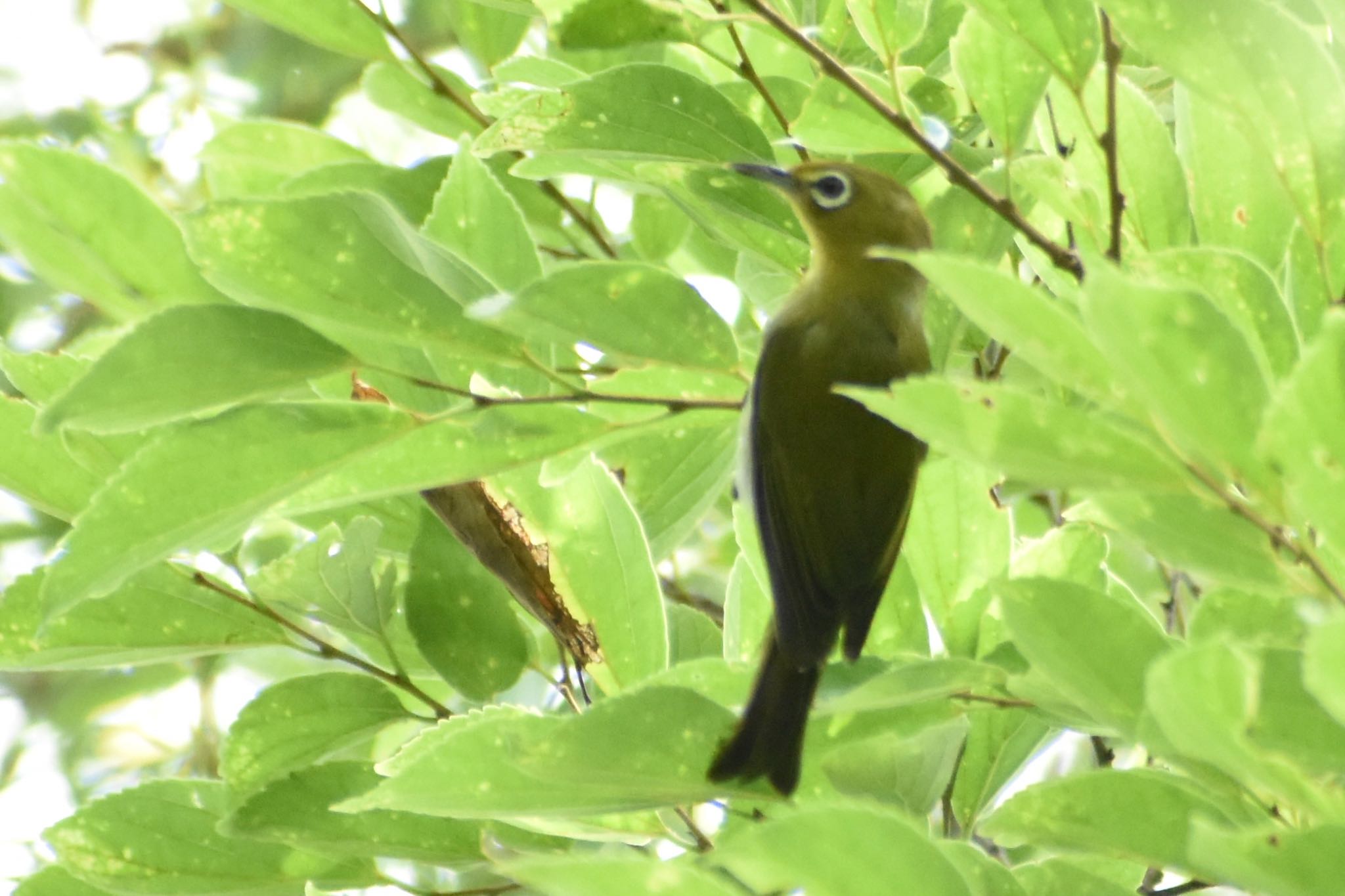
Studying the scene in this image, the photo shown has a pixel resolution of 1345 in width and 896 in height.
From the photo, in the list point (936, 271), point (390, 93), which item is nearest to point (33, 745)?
point (390, 93)

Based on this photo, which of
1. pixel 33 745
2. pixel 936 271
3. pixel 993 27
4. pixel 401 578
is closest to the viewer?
pixel 936 271

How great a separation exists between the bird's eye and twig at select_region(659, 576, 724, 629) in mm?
500

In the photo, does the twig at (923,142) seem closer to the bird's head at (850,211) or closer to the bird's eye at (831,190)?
the bird's head at (850,211)

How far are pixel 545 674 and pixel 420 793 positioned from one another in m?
0.48

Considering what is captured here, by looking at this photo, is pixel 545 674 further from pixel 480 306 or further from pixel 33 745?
pixel 33 745

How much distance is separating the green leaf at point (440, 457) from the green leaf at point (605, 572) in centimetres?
20

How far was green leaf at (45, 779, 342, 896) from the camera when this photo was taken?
1.31 meters

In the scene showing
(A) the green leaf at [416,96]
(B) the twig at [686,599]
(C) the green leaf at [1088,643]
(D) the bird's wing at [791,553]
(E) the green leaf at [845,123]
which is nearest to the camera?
(C) the green leaf at [1088,643]

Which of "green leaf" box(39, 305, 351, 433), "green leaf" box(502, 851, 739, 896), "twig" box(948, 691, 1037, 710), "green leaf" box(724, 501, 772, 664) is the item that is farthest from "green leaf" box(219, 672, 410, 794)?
"green leaf" box(502, 851, 739, 896)

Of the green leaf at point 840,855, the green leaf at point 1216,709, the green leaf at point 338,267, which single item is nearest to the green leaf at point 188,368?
the green leaf at point 338,267

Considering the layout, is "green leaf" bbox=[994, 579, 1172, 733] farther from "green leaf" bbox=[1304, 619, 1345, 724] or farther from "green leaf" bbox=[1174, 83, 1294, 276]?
"green leaf" bbox=[1174, 83, 1294, 276]

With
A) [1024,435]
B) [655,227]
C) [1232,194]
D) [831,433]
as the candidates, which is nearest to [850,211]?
[655,227]

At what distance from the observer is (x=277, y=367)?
0.98m

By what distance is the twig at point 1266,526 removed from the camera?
72 centimetres
